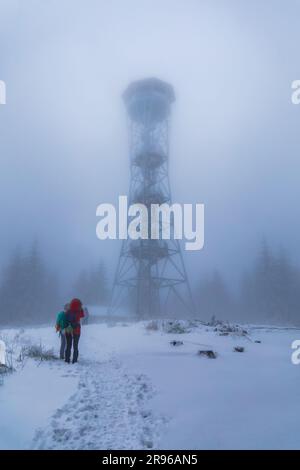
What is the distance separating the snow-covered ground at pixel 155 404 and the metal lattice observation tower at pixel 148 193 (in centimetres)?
2158

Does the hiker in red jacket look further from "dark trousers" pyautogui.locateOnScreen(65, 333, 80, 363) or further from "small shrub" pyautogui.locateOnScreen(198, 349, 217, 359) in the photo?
"small shrub" pyautogui.locateOnScreen(198, 349, 217, 359)

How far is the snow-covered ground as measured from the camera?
367 centimetres

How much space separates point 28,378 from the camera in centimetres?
632

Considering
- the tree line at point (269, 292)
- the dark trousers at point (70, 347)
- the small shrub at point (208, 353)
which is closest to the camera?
the small shrub at point (208, 353)

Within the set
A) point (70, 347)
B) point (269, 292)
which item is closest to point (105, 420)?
point (70, 347)

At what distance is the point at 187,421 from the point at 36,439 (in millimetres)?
1690

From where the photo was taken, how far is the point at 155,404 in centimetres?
498

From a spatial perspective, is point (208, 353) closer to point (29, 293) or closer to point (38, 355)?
point (38, 355)

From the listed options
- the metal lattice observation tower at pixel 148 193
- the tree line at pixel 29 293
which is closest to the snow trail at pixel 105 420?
the metal lattice observation tower at pixel 148 193

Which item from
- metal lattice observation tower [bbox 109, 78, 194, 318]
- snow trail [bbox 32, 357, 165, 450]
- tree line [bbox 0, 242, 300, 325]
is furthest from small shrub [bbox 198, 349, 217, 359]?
tree line [bbox 0, 242, 300, 325]

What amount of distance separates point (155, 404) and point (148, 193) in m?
27.3

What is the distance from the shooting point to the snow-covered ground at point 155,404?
12.0 feet

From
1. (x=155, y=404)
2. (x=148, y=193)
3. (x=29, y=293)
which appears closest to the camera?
(x=155, y=404)

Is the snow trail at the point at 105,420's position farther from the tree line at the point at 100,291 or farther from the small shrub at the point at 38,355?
the tree line at the point at 100,291
